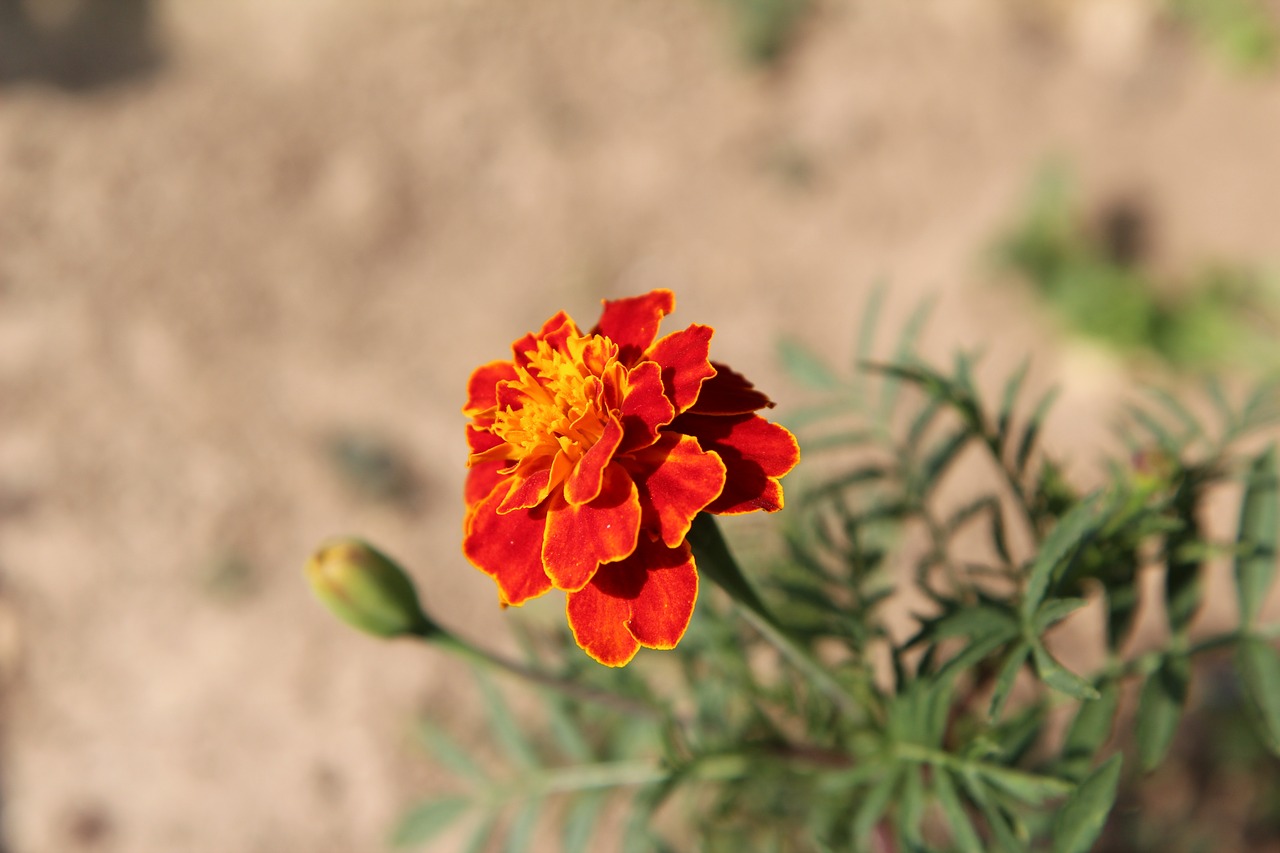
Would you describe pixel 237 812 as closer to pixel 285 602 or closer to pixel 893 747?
pixel 285 602

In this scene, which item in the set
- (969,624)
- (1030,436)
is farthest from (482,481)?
(1030,436)

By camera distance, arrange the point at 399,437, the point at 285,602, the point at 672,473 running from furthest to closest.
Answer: the point at 399,437 → the point at 285,602 → the point at 672,473

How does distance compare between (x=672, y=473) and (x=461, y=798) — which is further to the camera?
(x=461, y=798)

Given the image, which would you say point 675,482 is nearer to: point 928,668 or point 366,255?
point 928,668

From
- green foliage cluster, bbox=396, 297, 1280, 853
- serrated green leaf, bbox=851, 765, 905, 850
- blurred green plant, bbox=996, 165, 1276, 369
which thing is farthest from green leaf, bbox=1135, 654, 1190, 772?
blurred green plant, bbox=996, 165, 1276, 369

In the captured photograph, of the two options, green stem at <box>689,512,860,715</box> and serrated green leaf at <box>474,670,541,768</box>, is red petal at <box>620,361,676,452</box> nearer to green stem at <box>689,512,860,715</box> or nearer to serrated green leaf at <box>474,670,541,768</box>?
green stem at <box>689,512,860,715</box>

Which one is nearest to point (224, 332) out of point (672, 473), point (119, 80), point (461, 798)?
point (119, 80)
